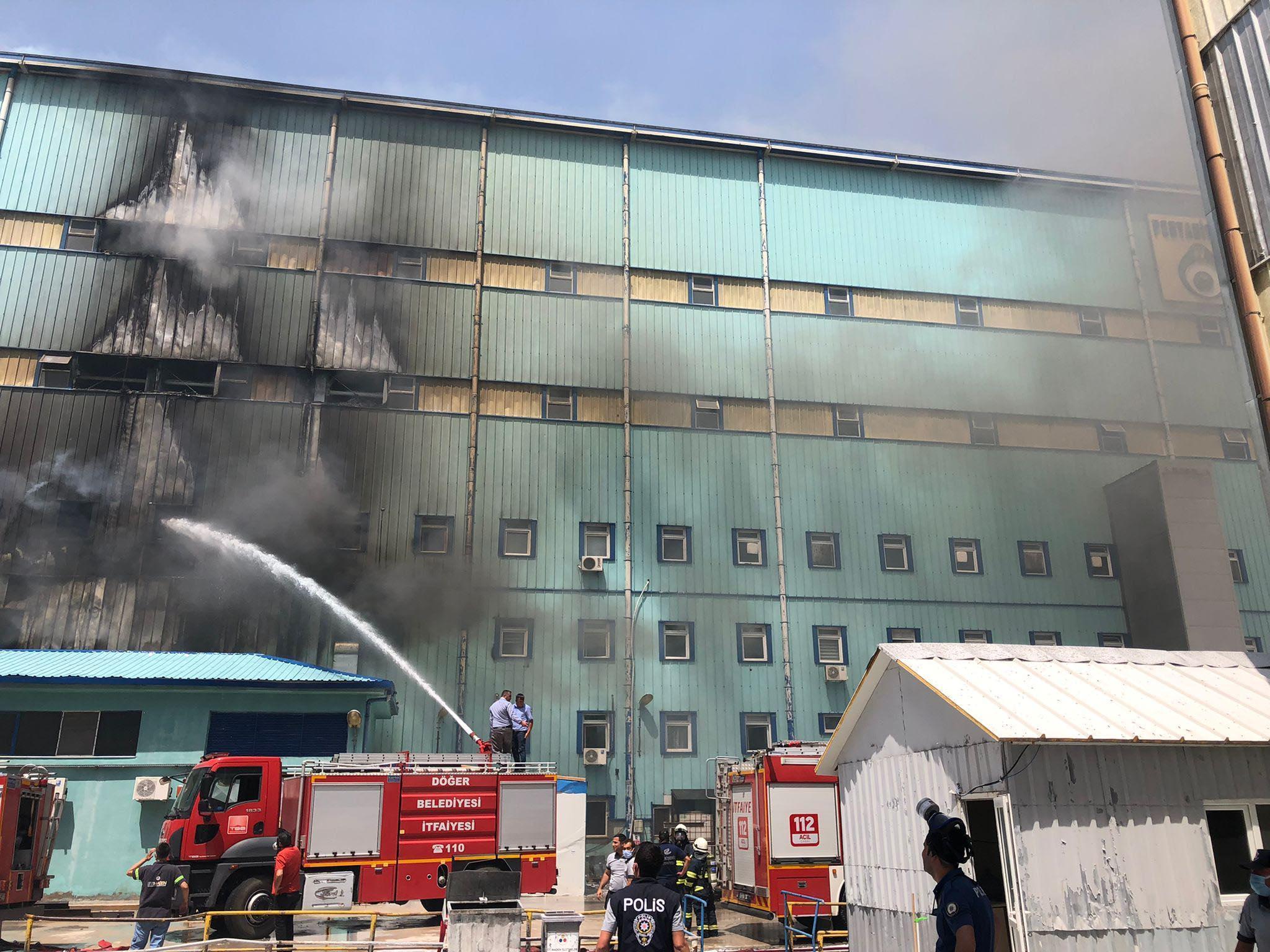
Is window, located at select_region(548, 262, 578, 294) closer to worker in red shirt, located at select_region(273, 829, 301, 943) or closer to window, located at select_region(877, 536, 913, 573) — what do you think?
window, located at select_region(877, 536, 913, 573)

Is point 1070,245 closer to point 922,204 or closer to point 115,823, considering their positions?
point 922,204

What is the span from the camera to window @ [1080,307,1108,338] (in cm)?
3266

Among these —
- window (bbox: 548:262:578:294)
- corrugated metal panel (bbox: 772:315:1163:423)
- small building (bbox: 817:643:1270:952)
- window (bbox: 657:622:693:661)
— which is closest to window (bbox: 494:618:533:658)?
window (bbox: 657:622:693:661)

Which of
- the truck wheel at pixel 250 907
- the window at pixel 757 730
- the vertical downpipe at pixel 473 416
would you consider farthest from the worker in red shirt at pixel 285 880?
the window at pixel 757 730

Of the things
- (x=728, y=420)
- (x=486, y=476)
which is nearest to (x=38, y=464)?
(x=486, y=476)

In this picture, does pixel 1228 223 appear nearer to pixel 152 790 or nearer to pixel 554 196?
→ pixel 554 196

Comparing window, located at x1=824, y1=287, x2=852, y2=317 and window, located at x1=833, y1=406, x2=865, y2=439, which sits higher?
window, located at x1=824, y1=287, x2=852, y2=317

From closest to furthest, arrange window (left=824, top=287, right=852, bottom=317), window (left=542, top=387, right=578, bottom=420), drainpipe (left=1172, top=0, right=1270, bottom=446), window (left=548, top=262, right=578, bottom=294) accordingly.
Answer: drainpipe (left=1172, top=0, right=1270, bottom=446) → window (left=542, top=387, right=578, bottom=420) → window (left=548, top=262, right=578, bottom=294) → window (left=824, top=287, right=852, bottom=317)

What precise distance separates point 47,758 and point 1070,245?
35354 millimetres

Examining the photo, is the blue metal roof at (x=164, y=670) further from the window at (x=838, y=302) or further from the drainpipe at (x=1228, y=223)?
the window at (x=838, y=302)

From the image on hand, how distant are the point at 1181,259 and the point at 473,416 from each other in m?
26.8

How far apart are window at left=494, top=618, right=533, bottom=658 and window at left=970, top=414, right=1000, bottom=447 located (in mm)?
16313

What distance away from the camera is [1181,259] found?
33.8 metres

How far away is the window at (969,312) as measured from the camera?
32.1 m
